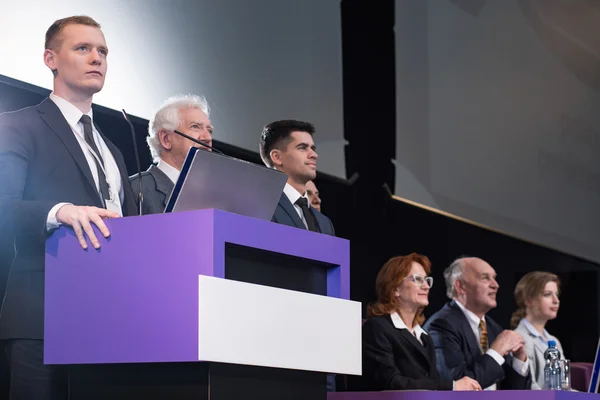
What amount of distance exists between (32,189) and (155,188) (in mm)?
889

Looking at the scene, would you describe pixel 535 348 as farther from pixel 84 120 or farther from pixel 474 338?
pixel 84 120

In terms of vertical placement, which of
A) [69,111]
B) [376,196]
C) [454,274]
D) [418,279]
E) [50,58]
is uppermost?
[376,196]

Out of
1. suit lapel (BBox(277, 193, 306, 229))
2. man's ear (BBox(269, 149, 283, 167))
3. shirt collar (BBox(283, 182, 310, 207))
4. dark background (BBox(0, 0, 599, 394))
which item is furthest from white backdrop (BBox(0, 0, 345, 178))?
suit lapel (BBox(277, 193, 306, 229))

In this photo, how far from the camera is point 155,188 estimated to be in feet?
10.2

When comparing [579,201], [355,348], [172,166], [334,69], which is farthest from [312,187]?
[579,201]

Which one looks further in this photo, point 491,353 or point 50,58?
point 491,353

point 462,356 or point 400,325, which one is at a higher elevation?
point 400,325

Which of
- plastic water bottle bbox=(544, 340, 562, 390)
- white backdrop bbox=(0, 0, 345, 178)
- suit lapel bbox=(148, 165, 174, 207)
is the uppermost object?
white backdrop bbox=(0, 0, 345, 178)

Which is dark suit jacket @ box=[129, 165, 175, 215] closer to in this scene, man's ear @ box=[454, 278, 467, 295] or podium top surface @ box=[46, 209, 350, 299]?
podium top surface @ box=[46, 209, 350, 299]

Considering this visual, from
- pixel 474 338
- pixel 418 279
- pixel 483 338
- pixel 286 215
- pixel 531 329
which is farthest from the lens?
pixel 531 329

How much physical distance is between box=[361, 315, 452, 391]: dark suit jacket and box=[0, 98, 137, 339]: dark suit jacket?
2090 millimetres

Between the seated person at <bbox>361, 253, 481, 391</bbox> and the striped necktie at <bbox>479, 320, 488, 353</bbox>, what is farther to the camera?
the striped necktie at <bbox>479, 320, 488, 353</bbox>

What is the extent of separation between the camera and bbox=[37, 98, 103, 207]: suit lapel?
2.27 meters

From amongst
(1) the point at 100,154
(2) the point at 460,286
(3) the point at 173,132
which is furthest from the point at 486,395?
(2) the point at 460,286
